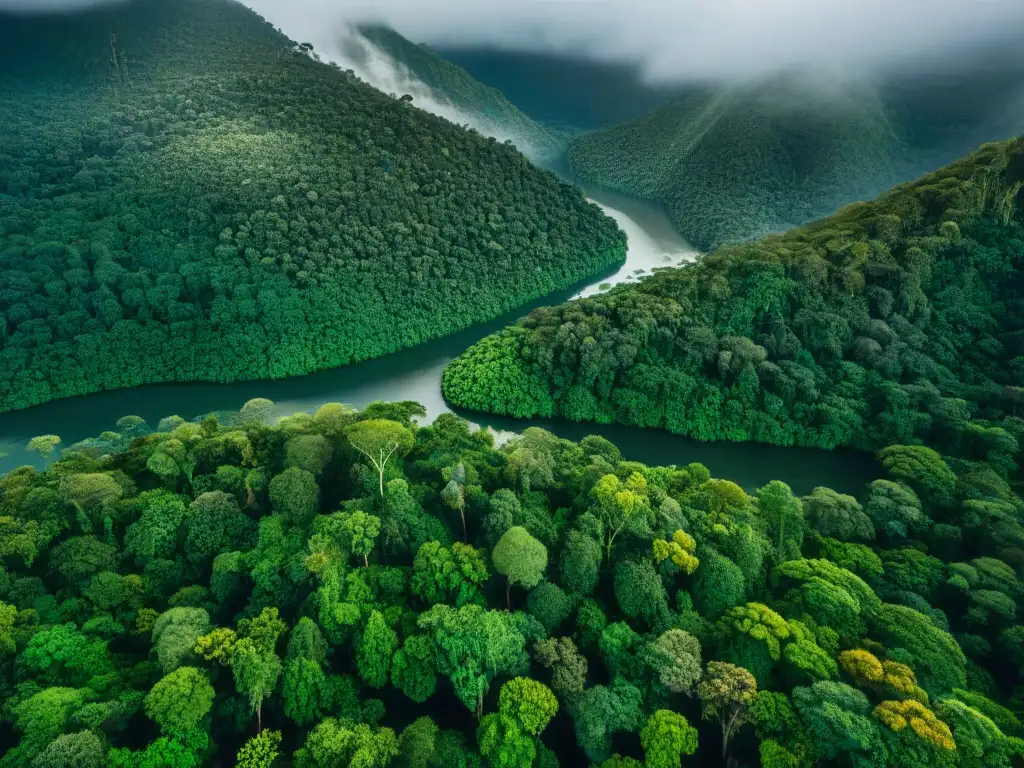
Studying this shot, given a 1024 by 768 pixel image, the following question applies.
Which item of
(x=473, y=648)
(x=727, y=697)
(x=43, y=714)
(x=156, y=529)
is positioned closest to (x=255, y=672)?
(x=43, y=714)

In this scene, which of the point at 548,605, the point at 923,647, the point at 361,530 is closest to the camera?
the point at 923,647

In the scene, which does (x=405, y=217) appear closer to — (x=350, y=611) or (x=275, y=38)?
(x=275, y=38)

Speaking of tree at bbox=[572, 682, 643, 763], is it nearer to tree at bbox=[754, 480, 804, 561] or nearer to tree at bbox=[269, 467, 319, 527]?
tree at bbox=[754, 480, 804, 561]

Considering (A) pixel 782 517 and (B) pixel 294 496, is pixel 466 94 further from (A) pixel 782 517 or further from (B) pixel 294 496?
(A) pixel 782 517

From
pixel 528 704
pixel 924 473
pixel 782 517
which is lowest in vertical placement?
pixel 528 704

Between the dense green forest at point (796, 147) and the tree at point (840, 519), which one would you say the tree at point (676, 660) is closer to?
the tree at point (840, 519)
